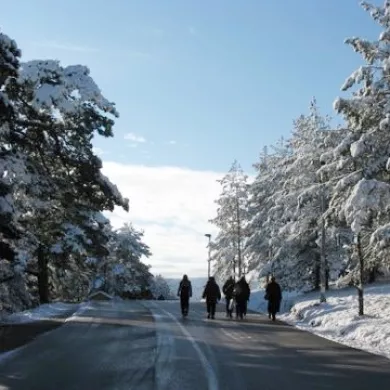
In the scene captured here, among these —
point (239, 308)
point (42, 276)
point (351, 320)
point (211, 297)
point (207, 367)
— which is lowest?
point (207, 367)

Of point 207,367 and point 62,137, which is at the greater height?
point 62,137

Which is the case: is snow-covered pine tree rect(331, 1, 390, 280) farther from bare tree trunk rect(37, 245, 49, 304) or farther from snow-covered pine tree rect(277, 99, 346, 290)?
bare tree trunk rect(37, 245, 49, 304)

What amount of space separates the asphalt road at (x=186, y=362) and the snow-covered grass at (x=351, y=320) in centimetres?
86

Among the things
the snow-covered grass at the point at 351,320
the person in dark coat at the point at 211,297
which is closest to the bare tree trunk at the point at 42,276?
the person in dark coat at the point at 211,297

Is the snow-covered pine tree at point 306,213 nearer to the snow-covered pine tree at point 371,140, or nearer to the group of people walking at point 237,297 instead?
the group of people walking at point 237,297

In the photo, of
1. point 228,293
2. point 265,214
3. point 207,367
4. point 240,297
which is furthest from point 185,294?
point 265,214

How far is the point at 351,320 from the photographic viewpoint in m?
19.6

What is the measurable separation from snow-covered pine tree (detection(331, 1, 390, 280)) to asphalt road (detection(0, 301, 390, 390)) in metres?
3.72

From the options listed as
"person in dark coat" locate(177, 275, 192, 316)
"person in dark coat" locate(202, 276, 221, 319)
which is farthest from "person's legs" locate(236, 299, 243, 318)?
"person in dark coat" locate(177, 275, 192, 316)

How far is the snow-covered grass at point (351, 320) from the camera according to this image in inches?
623

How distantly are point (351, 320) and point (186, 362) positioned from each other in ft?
29.8

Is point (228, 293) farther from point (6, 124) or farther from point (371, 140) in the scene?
point (6, 124)

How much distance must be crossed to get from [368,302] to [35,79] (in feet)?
52.8

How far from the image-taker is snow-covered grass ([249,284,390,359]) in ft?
51.9
